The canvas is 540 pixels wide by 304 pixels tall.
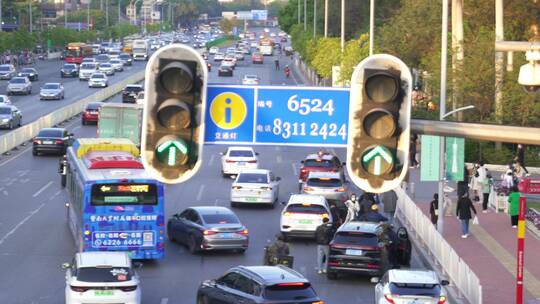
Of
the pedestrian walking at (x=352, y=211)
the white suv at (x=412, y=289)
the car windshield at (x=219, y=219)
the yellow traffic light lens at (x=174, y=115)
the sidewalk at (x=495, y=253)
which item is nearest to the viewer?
the yellow traffic light lens at (x=174, y=115)

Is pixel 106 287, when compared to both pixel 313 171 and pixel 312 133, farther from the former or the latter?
pixel 313 171

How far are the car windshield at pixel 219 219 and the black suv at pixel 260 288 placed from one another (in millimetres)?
8959

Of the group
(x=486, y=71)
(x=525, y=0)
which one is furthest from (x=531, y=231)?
(x=525, y=0)

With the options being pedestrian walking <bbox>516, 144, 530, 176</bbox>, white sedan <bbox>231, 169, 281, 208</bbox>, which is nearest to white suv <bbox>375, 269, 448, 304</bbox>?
white sedan <bbox>231, 169, 281, 208</bbox>

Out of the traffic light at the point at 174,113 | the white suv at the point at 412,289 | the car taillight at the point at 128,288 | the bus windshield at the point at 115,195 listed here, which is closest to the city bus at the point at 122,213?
the bus windshield at the point at 115,195

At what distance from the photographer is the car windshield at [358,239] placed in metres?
30.5

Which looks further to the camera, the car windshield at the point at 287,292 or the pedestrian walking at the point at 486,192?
the pedestrian walking at the point at 486,192

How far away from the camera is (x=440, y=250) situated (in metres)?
32.0

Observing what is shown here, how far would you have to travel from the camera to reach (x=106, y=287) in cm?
2503

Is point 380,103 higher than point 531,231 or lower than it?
higher

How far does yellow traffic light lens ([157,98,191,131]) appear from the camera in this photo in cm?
842

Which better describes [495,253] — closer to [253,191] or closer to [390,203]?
[390,203]

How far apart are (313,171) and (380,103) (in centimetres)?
4096

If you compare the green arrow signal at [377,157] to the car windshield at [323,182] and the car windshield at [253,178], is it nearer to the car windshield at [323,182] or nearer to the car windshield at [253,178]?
the car windshield at [253,178]
